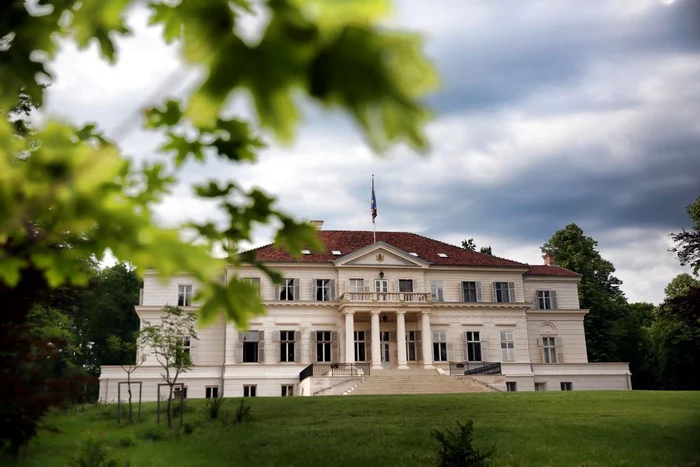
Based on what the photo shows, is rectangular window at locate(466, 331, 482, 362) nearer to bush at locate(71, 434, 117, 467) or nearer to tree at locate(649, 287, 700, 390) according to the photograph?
tree at locate(649, 287, 700, 390)

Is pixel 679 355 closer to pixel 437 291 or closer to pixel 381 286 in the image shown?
pixel 437 291

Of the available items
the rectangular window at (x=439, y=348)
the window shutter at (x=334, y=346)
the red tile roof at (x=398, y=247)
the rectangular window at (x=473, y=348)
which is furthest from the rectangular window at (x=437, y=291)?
the window shutter at (x=334, y=346)

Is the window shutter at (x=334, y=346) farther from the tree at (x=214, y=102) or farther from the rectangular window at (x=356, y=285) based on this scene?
the tree at (x=214, y=102)

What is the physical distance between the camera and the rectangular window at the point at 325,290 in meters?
36.5

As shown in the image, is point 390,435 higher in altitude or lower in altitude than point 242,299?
lower

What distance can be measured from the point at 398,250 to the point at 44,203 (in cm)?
3530

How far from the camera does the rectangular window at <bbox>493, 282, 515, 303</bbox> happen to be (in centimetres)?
3816

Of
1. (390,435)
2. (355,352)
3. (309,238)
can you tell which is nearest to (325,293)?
(355,352)

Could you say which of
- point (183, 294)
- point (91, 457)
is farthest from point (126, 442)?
point (183, 294)

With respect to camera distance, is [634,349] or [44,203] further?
[634,349]

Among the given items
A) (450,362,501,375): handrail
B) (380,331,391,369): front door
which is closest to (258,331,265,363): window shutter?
(380,331,391,369): front door

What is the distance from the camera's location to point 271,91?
4.64 feet

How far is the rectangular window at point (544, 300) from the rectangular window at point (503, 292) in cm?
252

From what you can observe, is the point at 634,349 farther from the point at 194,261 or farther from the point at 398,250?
the point at 194,261
